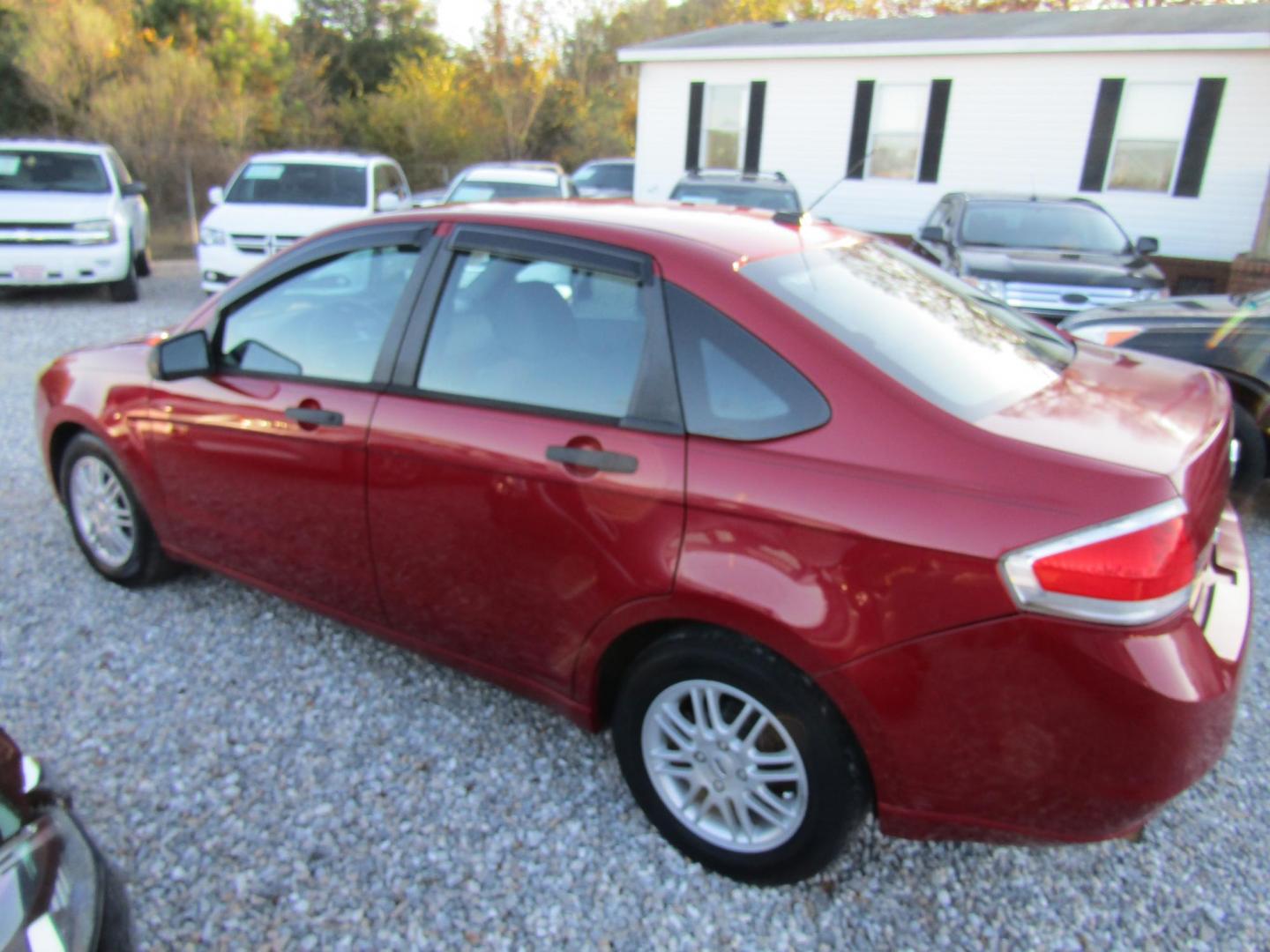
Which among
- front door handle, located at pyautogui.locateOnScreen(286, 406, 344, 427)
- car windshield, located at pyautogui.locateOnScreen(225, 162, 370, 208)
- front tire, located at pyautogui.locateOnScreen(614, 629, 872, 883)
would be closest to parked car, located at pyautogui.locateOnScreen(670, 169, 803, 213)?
car windshield, located at pyautogui.locateOnScreen(225, 162, 370, 208)

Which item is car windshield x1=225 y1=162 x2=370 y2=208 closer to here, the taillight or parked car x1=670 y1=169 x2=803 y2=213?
parked car x1=670 y1=169 x2=803 y2=213

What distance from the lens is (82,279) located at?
34.2ft

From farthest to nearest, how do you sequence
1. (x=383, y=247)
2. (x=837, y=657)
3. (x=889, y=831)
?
1. (x=383, y=247)
2. (x=889, y=831)
3. (x=837, y=657)

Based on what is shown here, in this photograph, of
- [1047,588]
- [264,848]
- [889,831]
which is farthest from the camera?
[264,848]

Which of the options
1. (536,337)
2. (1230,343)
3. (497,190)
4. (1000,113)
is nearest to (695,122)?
(1000,113)

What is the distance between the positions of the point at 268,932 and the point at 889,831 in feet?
5.12

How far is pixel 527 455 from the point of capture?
2.44 m

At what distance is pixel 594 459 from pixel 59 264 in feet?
Answer: 34.2

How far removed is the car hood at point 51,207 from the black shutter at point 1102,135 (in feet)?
44.4

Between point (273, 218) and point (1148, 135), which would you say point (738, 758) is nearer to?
point (273, 218)

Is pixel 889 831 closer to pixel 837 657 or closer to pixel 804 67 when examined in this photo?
pixel 837 657

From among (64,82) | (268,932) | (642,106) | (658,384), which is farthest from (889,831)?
(64,82)

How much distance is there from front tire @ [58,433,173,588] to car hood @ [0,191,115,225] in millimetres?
7814

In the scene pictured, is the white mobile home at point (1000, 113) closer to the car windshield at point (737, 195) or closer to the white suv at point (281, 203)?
the car windshield at point (737, 195)
